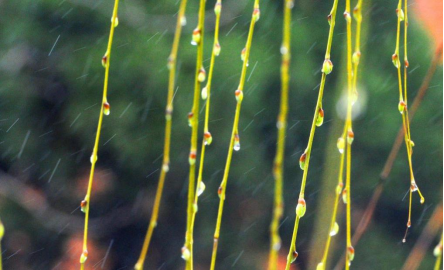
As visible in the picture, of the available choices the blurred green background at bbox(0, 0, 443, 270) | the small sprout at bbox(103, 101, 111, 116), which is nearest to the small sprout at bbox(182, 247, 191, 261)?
the small sprout at bbox(103, 101, 111, 116)

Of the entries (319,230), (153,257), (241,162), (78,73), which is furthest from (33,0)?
(319,230)

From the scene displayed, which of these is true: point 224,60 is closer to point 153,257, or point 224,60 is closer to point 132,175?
point 132,175

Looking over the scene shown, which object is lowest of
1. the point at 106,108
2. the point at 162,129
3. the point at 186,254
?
the point at 186,254

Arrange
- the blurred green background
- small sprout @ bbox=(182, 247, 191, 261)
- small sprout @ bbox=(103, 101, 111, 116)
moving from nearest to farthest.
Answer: small sprout @ bbox=(182, 247, 191, 261) < small sprout @ bbox=(103, 101, 111, 116) < the blurred green background

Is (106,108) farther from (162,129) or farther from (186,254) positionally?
(162,129)

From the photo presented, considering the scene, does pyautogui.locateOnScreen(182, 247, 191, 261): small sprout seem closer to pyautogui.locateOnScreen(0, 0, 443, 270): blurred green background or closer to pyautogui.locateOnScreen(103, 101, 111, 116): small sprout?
pyautogui.locateOnScreen(103, 101, 111, 116): small sprout

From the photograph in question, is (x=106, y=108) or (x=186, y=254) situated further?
(x=106, y=108)

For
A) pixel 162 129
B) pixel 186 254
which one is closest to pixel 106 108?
pixel 186 254

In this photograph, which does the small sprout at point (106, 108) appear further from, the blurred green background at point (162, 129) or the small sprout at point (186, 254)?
the blurred green background at point (162, 129)

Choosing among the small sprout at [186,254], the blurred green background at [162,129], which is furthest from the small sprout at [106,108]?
the blurred green background at [162,129]

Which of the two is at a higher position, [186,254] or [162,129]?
[162,129]
